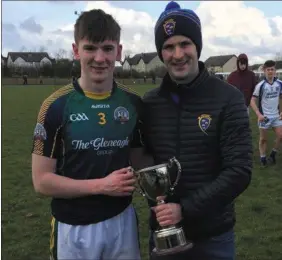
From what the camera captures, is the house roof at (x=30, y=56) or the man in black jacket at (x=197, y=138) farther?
the house roof at (x=30, y=56)

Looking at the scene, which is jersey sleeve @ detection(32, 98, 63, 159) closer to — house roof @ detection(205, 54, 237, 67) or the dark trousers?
the dark trousers

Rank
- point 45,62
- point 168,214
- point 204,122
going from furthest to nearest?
point 45,62, point 204,122, point 168,214

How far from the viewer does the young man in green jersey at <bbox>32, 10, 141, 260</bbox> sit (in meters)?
2.32

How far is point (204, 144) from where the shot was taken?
2.32 metres

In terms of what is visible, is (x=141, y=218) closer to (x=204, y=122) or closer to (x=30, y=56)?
(x=204, y=122)

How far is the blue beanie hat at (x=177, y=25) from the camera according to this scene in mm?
2348

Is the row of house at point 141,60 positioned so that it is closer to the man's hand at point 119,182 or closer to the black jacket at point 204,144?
the black jacket at point 204,144

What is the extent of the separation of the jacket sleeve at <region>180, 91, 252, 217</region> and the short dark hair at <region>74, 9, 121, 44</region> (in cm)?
71

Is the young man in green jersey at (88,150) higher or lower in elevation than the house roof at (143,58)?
lower

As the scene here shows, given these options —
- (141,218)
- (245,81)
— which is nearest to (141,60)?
(245,81)

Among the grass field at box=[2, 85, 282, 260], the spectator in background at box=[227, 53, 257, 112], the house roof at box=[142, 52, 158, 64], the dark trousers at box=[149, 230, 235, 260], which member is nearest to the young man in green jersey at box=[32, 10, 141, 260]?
the dark trousers at box=[149, 230, 235, 260]

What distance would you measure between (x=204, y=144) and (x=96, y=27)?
814mm

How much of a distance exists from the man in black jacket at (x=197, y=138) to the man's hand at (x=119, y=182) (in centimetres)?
19

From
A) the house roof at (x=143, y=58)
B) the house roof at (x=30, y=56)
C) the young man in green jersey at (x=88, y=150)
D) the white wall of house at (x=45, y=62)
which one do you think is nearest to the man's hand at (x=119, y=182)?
the young man in green jersey at (x=88, y=150)
